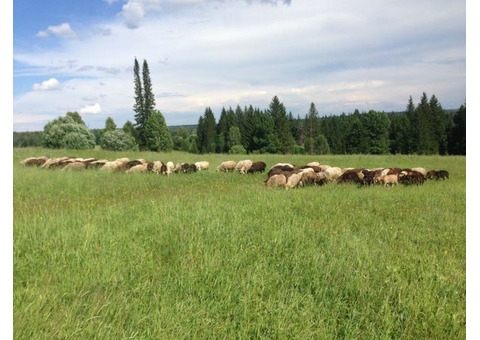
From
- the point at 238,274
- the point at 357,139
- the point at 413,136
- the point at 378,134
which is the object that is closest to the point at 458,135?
the point at 413,136

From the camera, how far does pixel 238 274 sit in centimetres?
430

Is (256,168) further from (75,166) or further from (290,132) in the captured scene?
(290,132)

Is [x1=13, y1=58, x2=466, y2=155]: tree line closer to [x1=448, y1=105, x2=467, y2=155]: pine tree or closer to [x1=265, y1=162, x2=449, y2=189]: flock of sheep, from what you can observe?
[x1=448, y1=105, x2=467, y2=155]: pine tree

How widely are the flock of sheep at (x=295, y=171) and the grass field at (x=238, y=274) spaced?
466cm

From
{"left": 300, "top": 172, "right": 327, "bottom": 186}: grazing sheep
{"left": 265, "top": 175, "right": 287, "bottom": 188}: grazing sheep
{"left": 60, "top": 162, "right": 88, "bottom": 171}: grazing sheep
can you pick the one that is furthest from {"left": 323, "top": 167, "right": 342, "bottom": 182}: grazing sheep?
{"left": 60, "top": 162, "right": 88, "bottom": 171}: grazing sheep

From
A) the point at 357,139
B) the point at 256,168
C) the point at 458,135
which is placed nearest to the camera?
the point at 256,168

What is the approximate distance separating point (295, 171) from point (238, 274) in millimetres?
9322

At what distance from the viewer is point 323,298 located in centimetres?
398

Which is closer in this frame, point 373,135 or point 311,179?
point 311,179

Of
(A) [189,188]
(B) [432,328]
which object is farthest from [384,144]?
(B) [432,328]

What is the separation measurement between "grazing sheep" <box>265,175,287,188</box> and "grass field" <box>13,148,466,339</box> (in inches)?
170
